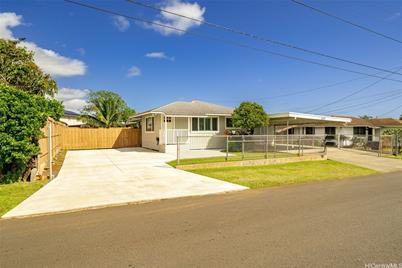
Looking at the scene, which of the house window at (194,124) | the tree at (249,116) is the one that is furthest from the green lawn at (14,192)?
the tree at (249,116)

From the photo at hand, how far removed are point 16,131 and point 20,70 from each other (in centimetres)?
1251

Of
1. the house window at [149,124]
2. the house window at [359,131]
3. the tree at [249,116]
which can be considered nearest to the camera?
the tree at [249,116]

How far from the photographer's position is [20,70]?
1728 cm

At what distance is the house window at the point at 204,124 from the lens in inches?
769

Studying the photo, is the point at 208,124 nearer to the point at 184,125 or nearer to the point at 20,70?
the point at 184,125

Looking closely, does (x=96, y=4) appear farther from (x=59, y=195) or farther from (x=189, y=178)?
(x=189, y=178)

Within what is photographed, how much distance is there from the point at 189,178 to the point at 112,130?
54.4 feet

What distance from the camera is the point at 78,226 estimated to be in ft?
14.8

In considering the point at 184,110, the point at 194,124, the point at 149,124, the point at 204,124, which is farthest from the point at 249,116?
the point at 149,124

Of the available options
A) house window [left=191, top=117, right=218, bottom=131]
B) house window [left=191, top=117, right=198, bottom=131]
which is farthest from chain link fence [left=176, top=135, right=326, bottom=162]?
house window [left=191, top=117, right=218, bottom=131]

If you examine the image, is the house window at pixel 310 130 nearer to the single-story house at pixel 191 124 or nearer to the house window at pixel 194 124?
the single-story house at pixel 191 124

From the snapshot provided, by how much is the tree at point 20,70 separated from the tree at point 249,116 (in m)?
14.8

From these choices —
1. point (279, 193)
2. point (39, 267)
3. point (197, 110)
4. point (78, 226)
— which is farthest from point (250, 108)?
point (39, 267)

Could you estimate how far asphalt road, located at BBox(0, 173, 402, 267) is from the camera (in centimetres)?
324
